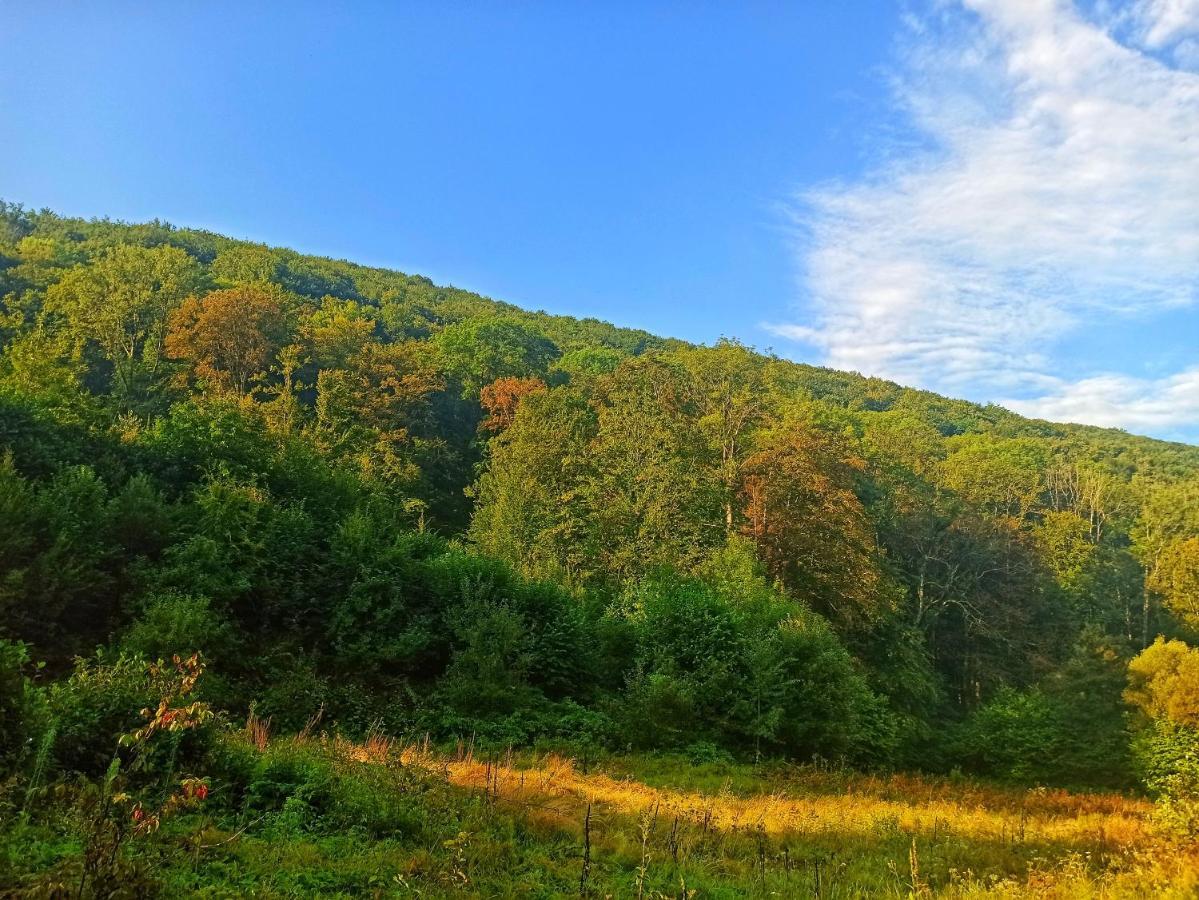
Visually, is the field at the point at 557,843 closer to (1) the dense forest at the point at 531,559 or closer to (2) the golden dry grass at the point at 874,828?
(2) the golden dry grass at the point at 874,828

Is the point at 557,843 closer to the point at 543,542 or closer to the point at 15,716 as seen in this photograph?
the point at 15,716

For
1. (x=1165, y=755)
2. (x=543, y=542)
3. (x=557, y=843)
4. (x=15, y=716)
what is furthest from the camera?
(x=543, y=542)

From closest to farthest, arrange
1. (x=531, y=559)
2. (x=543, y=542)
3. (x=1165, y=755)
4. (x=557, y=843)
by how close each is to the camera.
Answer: (x=557, y=843), (x=1165, y=755), (x=531, y=559), (x=543, y=542)

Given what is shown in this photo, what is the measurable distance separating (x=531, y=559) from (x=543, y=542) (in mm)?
986

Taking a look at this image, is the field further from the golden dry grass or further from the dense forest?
the dense forest

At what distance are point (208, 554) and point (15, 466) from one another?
609 cm

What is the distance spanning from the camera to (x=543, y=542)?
3484cm

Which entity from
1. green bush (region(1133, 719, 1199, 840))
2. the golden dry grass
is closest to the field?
the golden dry grass

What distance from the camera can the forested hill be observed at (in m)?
18.4

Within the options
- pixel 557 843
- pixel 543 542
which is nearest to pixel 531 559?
pixel 543 542

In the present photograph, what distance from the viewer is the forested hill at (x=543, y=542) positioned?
60.4ft

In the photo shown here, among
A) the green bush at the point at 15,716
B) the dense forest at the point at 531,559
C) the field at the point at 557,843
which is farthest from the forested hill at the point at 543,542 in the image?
the field at the point at 557,843

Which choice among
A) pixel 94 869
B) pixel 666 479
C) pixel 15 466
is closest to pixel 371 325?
pixel 666 479

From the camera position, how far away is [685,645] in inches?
886
